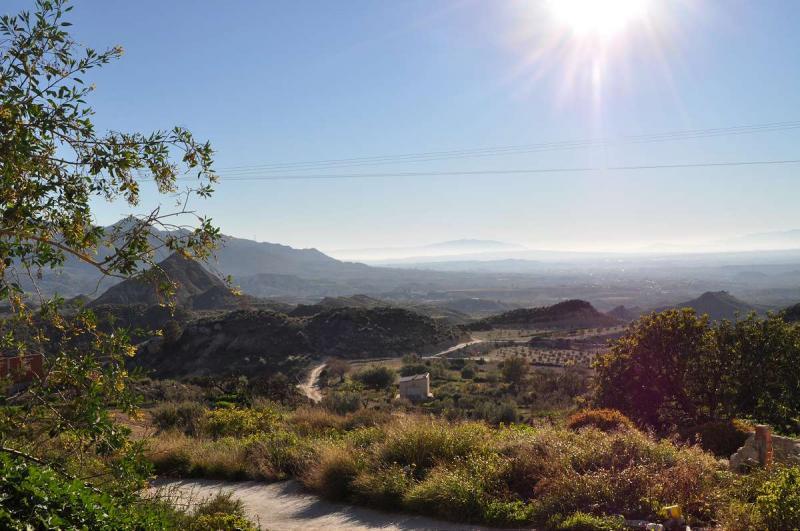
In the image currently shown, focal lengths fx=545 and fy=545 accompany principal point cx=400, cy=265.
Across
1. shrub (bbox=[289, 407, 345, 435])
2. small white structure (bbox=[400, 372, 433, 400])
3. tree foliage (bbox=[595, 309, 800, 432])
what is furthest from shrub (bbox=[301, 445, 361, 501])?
small white structure (bbox=[400, 372, 433, 400])

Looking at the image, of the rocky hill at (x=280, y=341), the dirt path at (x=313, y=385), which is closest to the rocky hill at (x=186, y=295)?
the rocky hill at (x=280, y=341)

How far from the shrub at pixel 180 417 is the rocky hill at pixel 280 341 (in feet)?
92.6

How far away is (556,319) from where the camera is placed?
84125 mm

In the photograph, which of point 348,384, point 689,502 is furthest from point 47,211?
point 348,384

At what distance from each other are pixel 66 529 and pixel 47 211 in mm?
2896

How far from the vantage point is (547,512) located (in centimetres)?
688

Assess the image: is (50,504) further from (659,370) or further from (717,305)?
(717,305)

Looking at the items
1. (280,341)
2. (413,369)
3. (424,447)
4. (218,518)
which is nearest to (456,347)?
(280,341)

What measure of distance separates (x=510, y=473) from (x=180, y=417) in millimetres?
10569

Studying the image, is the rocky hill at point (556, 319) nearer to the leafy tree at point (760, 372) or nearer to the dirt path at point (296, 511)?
the leafy tree at point (760, 372)

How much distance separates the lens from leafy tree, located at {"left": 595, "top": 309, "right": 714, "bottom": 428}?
13.8 meters

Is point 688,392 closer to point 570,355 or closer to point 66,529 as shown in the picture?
point 66,529

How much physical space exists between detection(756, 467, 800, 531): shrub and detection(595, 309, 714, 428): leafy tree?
8140mm

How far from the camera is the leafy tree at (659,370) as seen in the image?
45.3 feet
